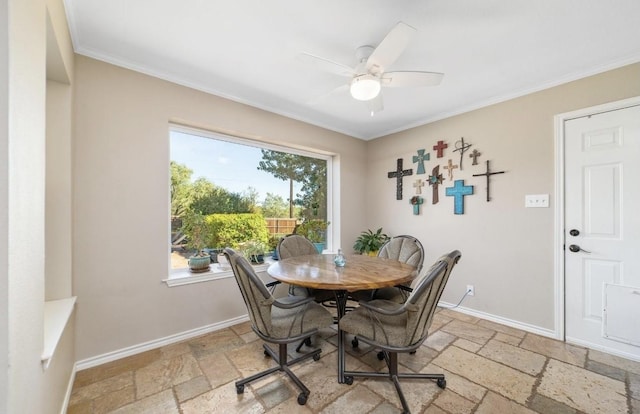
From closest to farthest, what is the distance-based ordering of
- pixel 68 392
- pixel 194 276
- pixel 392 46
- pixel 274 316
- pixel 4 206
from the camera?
pixel 4 206
pixel 392 46
pixel 68 392
pixel 274 316
pixel 194 276

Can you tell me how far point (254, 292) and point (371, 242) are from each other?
251 cm

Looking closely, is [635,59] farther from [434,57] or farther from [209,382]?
[209,382]

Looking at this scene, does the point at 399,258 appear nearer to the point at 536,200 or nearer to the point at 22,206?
the point at 536,200

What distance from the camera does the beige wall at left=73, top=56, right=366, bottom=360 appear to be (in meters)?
2.02

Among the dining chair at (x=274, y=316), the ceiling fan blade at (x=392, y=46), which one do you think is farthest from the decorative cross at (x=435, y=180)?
the dining chair at (x=274, y=316)

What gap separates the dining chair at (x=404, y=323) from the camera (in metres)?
1.48

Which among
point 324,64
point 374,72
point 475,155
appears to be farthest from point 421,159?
point 324,64

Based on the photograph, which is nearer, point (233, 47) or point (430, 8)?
point (430, 8)

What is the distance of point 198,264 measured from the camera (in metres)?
2.64

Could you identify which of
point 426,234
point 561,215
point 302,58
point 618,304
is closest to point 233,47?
point 302,58

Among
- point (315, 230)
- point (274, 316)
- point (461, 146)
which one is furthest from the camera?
point (315, 230)

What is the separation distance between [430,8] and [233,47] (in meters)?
1.45

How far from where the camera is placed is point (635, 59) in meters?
2.12

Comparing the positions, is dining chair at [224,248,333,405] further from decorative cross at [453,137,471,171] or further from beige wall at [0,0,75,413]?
decorative cross at [453,137,471,171]
